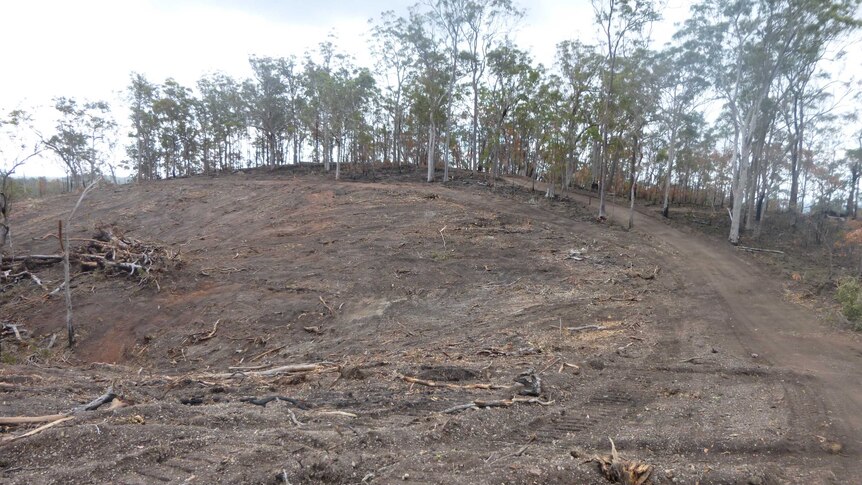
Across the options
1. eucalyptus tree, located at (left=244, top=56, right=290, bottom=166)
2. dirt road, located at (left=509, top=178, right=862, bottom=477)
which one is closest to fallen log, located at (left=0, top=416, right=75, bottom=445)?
dirt road, located at (left=509, top=178, right=862, bottom=477)

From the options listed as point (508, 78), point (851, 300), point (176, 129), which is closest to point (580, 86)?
point (508, 78)

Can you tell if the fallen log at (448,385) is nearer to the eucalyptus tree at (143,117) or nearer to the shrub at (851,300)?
the shrub at (851,300)

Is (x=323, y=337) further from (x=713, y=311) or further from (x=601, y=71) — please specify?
(x=601, y=71)

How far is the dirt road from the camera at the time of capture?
5.20 m

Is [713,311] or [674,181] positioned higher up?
[674,181]

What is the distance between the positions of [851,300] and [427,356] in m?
9.48

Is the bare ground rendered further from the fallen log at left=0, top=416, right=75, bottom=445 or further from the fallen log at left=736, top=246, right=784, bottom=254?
the fallen log at left=736, top=246, right=784, bottom=254

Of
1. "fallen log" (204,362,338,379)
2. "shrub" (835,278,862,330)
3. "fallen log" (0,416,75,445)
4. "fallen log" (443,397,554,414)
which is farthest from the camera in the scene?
"shrub" (835,278,862,330)

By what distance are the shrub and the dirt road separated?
56 centimetres

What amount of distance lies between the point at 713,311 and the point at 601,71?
17354mm

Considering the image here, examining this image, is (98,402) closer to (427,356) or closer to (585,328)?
(427,356)

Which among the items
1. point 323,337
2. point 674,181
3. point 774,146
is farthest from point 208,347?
point 674,181

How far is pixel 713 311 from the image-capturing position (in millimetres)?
10562

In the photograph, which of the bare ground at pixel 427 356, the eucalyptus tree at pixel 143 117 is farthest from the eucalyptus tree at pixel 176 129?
the bare ground at pixel 427 356
